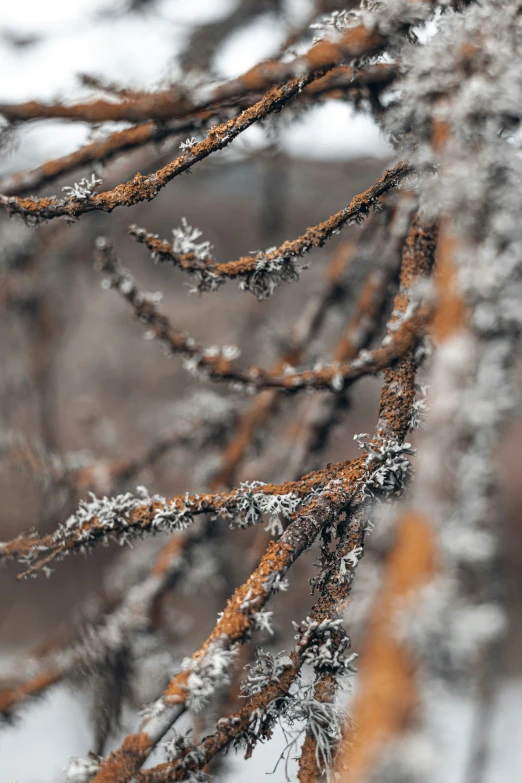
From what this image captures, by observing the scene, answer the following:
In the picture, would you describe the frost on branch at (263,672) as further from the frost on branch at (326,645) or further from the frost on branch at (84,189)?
the frost on branch at (84,189)

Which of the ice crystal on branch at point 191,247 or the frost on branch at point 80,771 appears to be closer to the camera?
the frost on branch at point 80,771

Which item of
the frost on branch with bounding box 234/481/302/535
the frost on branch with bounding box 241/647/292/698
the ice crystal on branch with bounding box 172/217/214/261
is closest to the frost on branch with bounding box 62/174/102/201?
the ice crystal on branch with bounding box 172/217/214/261

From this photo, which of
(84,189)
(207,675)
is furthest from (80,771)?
(84,189)

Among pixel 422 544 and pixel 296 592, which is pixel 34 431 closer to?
pixel 296 592

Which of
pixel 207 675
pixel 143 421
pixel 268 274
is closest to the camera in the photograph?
pixel 207 675

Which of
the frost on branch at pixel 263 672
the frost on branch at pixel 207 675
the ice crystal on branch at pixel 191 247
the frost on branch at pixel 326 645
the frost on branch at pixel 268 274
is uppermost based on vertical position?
the frost on branch at pixel 268 274

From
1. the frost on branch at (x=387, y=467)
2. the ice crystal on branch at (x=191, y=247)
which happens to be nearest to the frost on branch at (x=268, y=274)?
the ice crystal on branch at (x=191, y=247)

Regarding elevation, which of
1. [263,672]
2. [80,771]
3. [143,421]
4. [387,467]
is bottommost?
[80,771]

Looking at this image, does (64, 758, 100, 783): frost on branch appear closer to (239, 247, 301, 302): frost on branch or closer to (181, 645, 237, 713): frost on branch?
(181, 645, 237, 713): frost on branch

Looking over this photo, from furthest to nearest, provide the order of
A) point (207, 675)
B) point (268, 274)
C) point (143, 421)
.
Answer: point (143, 421)
point (268, 274)
point (207, 675)

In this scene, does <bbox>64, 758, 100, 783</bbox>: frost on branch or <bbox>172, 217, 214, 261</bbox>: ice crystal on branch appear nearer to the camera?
<bbox>64, 758, 100, 783</bbox>: frost on branch

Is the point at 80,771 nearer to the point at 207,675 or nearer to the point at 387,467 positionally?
the point at 207,675

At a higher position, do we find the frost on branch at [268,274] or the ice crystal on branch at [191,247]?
the frost on branch at [268,274]

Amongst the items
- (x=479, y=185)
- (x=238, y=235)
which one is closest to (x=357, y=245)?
(x=479, y=185)
